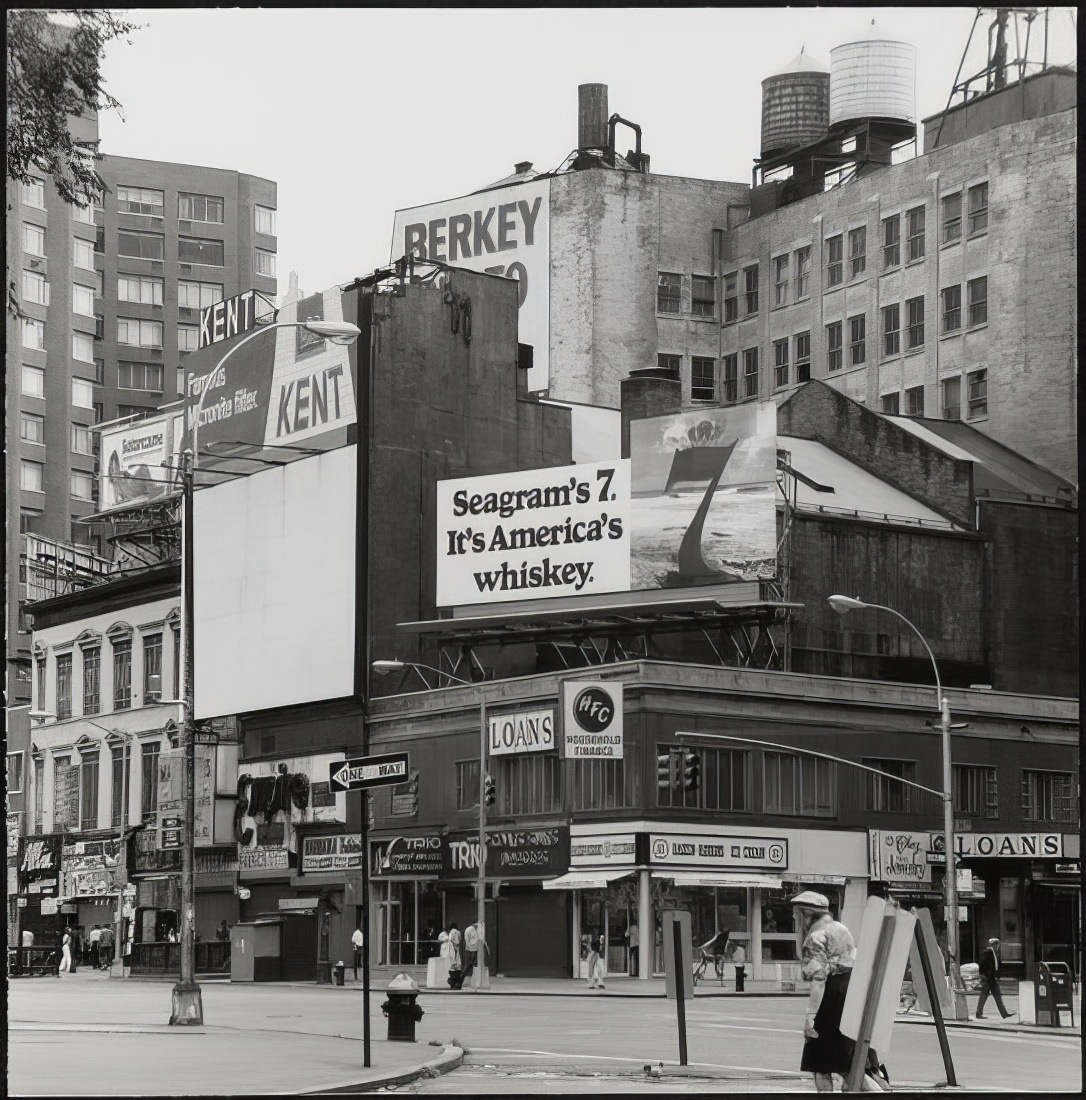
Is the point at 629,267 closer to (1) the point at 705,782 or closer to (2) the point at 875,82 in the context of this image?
(2) the point at 875,82

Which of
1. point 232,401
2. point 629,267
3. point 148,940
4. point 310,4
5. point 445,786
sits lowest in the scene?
point 148,940

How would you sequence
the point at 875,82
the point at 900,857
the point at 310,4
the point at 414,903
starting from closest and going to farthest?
the point at 310,4 < the point at 900,857 < the point at 414,903 < the point at 875,82

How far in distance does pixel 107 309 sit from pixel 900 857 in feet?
298

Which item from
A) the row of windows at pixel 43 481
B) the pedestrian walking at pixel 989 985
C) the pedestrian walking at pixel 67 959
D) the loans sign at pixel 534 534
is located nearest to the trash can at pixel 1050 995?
the pedestrian walking at pixel 989 985

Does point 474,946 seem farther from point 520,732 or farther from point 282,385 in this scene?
point 282,385

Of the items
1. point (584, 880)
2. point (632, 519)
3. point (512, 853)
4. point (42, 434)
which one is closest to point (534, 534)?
point (632, 519)

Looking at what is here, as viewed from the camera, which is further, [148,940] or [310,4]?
[148,940]

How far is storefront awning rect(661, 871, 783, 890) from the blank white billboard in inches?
766

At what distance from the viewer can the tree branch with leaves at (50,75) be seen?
17.5m

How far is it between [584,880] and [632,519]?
14901 millimetres

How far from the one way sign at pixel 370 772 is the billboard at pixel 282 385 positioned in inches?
2426

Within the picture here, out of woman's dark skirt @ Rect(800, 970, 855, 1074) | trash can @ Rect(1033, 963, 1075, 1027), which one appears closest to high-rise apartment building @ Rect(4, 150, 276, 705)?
trash can @ Rect(1033, 963, 1075, 1027)

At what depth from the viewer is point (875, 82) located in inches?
3846

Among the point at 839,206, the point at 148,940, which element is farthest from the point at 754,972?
the point at 839,206
